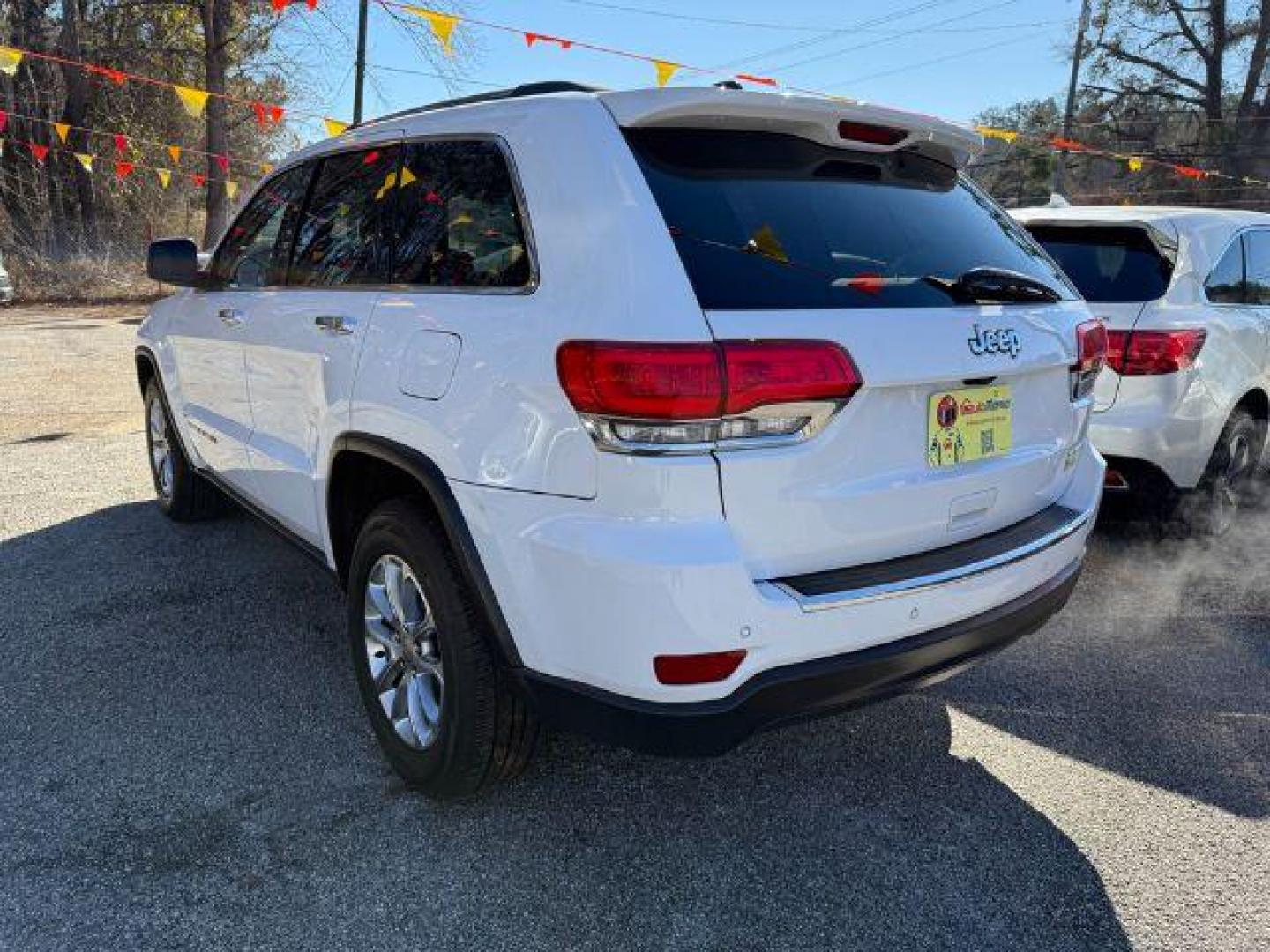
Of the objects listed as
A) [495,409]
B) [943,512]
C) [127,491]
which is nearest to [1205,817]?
[943,512]

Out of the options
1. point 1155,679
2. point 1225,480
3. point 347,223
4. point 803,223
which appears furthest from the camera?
point 1225,480

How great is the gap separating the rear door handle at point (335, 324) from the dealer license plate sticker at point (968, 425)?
5.36 feet

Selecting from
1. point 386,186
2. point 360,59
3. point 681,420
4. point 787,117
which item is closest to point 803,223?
point 787,117

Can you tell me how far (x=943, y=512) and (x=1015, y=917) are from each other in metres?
0.96

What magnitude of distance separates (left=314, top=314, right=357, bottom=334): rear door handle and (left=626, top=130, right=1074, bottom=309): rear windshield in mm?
1066

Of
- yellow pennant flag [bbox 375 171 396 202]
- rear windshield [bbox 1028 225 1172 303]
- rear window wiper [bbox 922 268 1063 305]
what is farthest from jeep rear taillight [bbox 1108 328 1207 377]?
yellow pennant flag [bbox 375 171 396 202]

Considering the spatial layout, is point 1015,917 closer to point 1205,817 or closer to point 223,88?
point 1205,817

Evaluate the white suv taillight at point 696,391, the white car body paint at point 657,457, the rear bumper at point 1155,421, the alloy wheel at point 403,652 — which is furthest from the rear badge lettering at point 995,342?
the rear bumper at point 1155,421

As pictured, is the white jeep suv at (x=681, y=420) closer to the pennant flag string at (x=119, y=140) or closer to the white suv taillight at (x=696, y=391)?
the white suv taillight at (x=696, y=391)

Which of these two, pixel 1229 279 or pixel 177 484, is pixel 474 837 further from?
pixel 1229 279

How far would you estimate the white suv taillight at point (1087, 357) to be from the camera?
2709 millimetres

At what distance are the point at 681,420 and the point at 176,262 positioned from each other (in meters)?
3.15

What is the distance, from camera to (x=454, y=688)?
2.37 meters

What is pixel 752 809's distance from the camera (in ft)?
8.64
